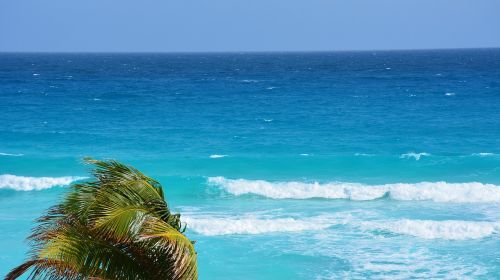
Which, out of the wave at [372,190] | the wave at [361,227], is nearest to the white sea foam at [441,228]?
the wave at [361,227]

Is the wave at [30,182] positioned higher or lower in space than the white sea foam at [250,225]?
lower

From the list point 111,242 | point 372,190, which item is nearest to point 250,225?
point 372,190

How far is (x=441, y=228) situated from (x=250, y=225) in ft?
21.0

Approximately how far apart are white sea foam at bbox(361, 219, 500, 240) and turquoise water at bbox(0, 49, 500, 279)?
0.06 m

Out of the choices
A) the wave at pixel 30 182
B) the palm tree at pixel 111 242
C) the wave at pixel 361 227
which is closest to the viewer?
the palm tree at pixel 111 242

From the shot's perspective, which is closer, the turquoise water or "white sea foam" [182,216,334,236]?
the turquoise water

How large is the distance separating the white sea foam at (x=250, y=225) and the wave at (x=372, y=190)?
5353 millimetres

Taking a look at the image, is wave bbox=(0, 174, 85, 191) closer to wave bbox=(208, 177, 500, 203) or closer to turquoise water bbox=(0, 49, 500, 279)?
turquoise water bbox=(0, 49, 500, 279)

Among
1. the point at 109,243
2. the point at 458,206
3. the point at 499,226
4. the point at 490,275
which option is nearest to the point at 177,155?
the point at 458,206

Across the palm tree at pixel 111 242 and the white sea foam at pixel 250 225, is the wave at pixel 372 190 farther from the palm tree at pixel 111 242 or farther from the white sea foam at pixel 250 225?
the palm tree at pixel 111 242

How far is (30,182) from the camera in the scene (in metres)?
32.4

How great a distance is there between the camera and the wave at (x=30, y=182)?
32.1 m

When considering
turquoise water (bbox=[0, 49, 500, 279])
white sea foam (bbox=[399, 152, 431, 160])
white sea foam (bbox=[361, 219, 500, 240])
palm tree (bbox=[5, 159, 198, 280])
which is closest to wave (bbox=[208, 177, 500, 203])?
turquoise water (bbox=[0, 49, 500, 279])

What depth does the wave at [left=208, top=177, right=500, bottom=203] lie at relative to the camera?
29156 mm
